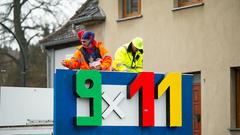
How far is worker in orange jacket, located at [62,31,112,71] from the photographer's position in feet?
38.6

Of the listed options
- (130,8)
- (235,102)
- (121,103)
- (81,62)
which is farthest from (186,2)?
(121,103)

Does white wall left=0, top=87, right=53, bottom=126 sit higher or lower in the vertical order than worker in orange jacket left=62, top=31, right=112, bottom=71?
lower

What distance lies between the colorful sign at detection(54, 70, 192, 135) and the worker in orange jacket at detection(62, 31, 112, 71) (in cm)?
137

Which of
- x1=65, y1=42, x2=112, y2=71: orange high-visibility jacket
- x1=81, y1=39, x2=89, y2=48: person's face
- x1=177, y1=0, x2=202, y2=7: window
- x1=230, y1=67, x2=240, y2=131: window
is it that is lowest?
x1=230, y1=67, x2=240, y2=131: window

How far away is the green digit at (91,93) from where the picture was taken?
10.0m

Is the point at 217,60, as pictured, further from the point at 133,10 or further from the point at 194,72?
the point at 133,10

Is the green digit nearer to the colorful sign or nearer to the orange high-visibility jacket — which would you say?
the colorful sign

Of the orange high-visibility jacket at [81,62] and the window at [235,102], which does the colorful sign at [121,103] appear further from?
the window at [235,102]

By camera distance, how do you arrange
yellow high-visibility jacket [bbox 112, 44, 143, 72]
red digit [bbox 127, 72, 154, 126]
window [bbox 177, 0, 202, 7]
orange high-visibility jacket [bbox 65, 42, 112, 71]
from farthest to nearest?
window [bbox 177, 0, 202, 7] → yellow high-visibility jacket [bbox 112, 44, 143, 72] → orange high-visibility jacket [bbox 65, 42, 112, 71] → red digit [bbox 127, 72, 154, 126]

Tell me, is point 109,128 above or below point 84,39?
below

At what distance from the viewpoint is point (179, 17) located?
20625mm

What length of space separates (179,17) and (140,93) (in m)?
10.2

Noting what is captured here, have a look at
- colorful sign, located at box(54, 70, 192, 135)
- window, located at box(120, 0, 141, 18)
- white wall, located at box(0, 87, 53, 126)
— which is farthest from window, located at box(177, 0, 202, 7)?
colorful sign, located at box(54, 70, 192, 135)

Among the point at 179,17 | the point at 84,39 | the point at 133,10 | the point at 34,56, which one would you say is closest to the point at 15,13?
the point at 34,56
